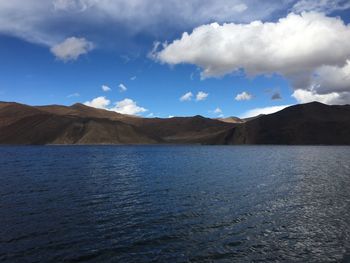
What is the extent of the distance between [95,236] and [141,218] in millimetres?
5548

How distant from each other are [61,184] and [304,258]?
116ft

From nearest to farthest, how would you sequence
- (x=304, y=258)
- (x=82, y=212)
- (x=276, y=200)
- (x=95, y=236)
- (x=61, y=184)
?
(x=304, y=258) → (x=95, y=236) → (x=82, y=212) → (x=276, y=200) → (x=61, y=184)

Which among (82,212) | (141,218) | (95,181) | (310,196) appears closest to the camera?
(141,218)

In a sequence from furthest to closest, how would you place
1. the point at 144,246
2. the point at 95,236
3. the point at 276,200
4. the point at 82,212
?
the point at 276,200 < the point at 82,212 < the point at 95,236 < the point at 144,246

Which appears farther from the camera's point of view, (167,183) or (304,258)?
(167,183)

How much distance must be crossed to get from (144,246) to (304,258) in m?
9.14

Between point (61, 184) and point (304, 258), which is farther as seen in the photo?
point (61, 184)

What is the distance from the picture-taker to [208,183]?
50906 millimetres

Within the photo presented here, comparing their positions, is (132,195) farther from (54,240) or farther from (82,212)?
(54,240)

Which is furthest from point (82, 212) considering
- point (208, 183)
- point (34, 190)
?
point (208, 183)

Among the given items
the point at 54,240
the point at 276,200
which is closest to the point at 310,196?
the point at 276,200

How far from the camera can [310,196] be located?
133 ft

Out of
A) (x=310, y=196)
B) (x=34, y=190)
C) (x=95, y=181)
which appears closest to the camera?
(x=310, y=196)

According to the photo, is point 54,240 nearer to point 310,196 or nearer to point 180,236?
point 180,236
